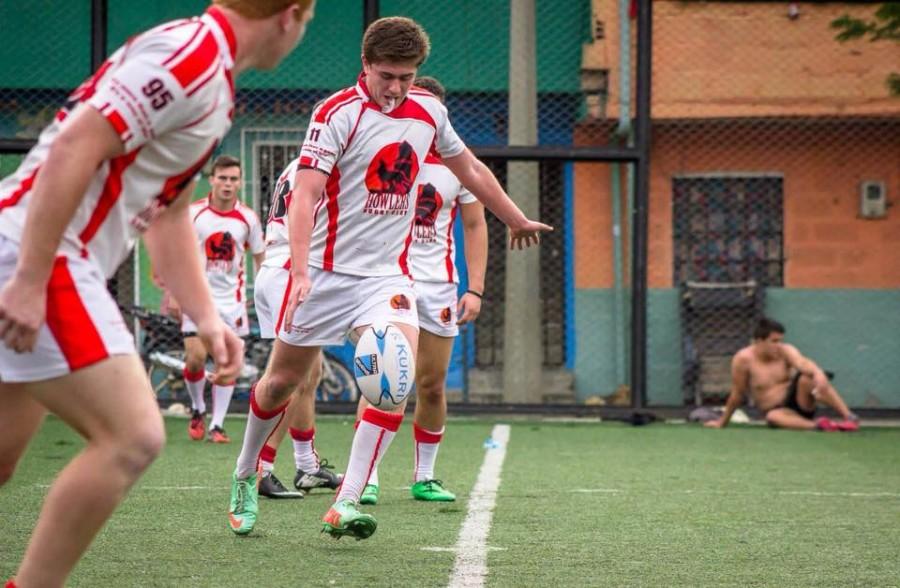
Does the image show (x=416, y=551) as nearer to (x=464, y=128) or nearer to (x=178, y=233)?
(x=178, y=233)

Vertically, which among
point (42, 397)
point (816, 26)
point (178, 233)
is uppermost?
point (816, 26)

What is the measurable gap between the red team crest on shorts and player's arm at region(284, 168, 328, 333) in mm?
424

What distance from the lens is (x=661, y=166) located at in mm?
16812

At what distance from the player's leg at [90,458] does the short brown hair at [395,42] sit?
2.69 m

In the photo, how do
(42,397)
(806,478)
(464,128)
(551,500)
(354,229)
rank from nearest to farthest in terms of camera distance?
(42,397)
(354,229)
(551,500)
(806,478)
(464,128)

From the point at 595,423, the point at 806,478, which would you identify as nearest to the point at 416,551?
the point at 806,478

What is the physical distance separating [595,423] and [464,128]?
3.22 m

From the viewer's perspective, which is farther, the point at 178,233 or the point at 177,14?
the point at 177,14

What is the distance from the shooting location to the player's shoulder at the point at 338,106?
244 inches

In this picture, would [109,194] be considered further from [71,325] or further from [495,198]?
[495,198]

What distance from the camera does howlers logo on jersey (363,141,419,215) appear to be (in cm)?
629

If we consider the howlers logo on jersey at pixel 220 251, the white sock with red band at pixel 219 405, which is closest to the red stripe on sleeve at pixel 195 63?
the white sock with red band at pixel 219 405

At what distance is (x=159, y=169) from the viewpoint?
3.62 m

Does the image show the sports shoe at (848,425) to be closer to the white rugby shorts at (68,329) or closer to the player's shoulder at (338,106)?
the player's shoulder at (338,106)
